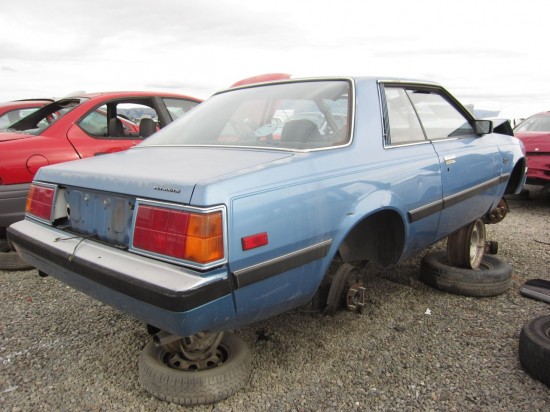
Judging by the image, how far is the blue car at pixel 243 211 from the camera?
1.69 metres

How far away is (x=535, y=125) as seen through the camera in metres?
7.25

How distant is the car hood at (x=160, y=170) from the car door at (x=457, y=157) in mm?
1371

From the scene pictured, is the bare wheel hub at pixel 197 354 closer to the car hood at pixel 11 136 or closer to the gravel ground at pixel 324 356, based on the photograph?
the gravel ground at pixel 324 356

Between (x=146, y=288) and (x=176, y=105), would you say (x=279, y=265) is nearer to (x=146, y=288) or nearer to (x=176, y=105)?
(x=146, y=288)

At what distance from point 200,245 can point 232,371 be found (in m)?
0.80

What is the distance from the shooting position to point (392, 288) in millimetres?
3371

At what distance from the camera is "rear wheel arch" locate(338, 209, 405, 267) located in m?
2.52

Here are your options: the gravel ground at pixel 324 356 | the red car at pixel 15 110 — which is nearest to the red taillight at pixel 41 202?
the gravel ground at pixel 324 356

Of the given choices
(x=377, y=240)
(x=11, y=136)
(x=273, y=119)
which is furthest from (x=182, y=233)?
(x=11, y=136)

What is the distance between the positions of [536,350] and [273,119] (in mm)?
1806

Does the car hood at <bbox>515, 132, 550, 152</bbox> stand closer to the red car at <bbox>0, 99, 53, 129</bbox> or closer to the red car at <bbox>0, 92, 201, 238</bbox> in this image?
the red car at <bbox>0, 92, 201, 238</bbox>

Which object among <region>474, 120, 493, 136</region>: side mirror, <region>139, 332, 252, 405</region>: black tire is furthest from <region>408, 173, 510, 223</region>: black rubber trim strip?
<region>139, 332, 252, 405</region>: black tire

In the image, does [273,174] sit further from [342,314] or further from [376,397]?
[342,314]

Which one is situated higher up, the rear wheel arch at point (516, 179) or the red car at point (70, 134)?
the red car at point (70, 134)
